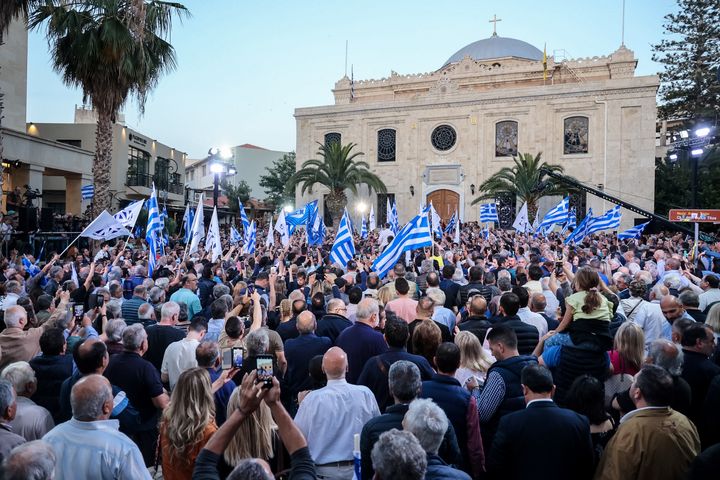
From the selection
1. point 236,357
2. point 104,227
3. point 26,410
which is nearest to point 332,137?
point 104,227

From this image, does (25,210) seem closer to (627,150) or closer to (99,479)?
(99,479)

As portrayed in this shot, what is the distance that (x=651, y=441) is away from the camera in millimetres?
3084

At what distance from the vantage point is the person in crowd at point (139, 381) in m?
4.48

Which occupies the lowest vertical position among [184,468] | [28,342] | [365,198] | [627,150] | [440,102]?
[184,468]

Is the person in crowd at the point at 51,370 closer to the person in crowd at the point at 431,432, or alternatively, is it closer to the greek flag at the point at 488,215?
the person in crowd at the point at 431,432

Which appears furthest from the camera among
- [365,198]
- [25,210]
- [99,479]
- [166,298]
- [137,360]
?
[365,198]

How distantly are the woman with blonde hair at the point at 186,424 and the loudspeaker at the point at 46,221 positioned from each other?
60.4ft

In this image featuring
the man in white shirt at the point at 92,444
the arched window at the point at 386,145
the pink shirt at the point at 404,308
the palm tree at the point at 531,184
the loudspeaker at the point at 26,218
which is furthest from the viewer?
the arched window at the point at 386,145

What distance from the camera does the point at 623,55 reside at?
36281 mm

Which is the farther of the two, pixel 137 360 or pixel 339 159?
pixel 339 159

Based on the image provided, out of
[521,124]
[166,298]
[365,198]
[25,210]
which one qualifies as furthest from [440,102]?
[166,298]

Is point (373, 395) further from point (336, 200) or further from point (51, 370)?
point (336, 200)

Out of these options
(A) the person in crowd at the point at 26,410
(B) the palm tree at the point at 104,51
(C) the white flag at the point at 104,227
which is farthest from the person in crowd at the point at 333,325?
(B) the palm tree at the point at 104,51

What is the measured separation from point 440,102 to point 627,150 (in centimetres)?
1263
